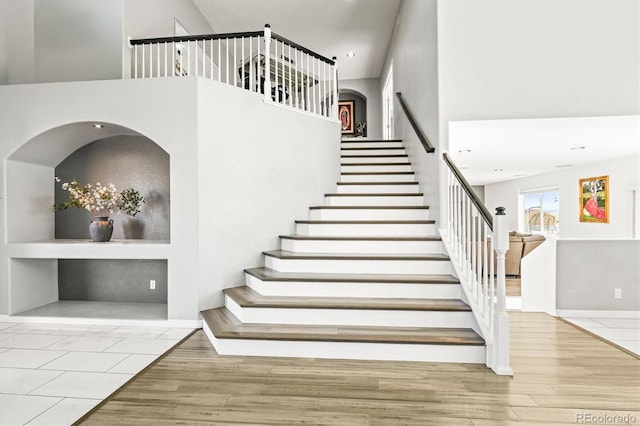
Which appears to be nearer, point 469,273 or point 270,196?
point 469,273

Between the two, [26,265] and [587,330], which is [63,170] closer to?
[26,265]

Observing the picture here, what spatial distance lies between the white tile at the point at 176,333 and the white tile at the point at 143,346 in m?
0.08

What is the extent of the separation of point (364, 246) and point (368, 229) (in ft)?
1.18

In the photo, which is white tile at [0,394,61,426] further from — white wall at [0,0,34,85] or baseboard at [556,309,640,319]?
Result: baseboard at [556,309,640,319]

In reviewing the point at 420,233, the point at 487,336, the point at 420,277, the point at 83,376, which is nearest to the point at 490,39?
the point at 420,233

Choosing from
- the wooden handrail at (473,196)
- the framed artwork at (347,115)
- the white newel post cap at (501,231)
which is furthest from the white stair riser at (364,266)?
the framed artwork at (347,115)

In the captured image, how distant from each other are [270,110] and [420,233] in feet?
7.67

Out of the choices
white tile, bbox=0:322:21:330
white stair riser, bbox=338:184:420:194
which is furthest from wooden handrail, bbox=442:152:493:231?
white tile, bbox=0:322:21:330

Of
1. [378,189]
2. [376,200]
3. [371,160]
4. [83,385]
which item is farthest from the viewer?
[371,160]

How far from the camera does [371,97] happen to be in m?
9.29

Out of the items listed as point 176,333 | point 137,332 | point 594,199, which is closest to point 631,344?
point 594,199

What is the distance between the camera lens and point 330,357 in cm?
270

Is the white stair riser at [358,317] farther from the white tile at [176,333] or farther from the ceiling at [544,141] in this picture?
the ceiling at [544,141]

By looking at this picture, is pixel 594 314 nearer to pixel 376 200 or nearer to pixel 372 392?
pixel 376 200
